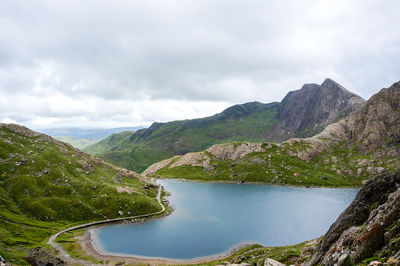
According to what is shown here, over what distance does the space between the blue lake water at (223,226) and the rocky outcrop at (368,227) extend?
65.9 m

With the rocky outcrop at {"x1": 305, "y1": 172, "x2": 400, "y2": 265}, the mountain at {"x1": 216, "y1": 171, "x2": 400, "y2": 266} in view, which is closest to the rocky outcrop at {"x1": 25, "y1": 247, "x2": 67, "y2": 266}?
the rocky outcrop at {"x1": 305, "y1": 172, "x2": 400, "y2": 265}

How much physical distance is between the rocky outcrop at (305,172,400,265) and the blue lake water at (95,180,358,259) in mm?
65878

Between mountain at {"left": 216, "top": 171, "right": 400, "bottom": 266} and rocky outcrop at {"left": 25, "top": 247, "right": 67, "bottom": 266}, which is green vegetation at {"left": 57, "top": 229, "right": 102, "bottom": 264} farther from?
mountain at {"left": 216, "top": 171, "right": 400, "bottom": 266}

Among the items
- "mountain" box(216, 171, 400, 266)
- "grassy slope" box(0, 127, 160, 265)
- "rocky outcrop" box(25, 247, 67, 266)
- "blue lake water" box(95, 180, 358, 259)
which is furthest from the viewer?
"grassy slope" box(0, 127, 160, 265)

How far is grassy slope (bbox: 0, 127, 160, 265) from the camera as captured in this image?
9956 centimetres

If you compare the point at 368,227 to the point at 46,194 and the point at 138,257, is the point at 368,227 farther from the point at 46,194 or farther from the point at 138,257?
the point at 46,194

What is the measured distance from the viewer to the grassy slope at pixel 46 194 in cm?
9956

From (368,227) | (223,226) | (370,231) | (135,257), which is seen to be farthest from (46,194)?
(370,231)

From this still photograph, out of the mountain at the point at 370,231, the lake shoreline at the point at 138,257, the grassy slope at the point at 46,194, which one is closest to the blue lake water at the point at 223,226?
the lake shoreline at the point at 138,257

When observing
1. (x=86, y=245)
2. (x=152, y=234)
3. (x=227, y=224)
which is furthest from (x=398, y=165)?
(x=86, y=245)

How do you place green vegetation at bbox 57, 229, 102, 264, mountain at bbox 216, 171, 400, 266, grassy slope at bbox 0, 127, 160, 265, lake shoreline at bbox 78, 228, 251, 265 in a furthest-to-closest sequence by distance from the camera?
grassy slope at bbox 0, 127, 160, 265 < green vegetation at bbox 57, 229, 102, 264 < lake shoreline at bbox 78, 228, 251, 265 < mountain at bbox 216, 171, 400, 266

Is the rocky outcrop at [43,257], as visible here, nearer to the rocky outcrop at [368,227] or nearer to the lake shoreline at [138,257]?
the lake shoreline at [138,257]

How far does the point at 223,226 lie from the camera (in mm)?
113375

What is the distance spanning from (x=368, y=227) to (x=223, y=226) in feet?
313
